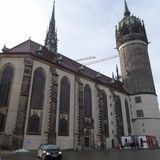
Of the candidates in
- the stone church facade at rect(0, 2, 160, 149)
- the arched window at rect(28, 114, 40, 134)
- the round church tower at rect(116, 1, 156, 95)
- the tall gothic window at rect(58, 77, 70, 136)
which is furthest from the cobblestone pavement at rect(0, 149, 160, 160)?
the round church tower at rect(116, 1, 156, 95)

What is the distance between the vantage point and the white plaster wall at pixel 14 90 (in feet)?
82.7

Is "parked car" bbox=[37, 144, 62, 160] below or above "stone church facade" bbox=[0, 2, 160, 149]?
below

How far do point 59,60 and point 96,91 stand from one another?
9.39 m

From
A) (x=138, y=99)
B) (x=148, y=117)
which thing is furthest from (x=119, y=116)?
(x=138, y=99)

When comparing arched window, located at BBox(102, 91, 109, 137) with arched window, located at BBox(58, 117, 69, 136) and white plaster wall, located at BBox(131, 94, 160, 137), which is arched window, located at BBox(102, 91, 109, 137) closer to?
arched window, located at BBox(58, 117, 69, 136)

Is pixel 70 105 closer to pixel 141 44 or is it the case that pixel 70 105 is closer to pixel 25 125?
pixel 25 125

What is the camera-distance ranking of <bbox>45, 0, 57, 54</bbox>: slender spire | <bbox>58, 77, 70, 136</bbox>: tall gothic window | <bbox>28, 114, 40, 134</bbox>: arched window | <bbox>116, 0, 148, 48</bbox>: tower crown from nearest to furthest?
<bbox>28, 114, 40, 134</bbox>: arched window
<bbox>58, 77, 70, 136</bbox>: tall gothic window
<bbox>116, 0, 148, 48</bbox>: tower crown
<bbox>45, 0, 57, 54</bbox>: slender spire

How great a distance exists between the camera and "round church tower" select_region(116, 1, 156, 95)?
156 ft

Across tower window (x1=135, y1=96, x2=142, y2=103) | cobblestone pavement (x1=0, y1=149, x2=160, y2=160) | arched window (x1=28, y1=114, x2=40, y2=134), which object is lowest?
cobblestone pavement (x1=0, y1=149, x2=160, y2=160)

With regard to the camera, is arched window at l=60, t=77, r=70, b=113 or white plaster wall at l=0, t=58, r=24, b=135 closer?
white plaster wall at l=0, t=58, r=24, b=135

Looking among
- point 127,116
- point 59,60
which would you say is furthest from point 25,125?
point 127,116

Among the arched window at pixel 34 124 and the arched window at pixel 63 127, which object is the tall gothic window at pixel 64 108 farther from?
the arched window at pixel 34 124

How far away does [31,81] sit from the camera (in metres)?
29.3

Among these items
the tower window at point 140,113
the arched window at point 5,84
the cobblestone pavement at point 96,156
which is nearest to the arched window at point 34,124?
the arched window at point 5,84
